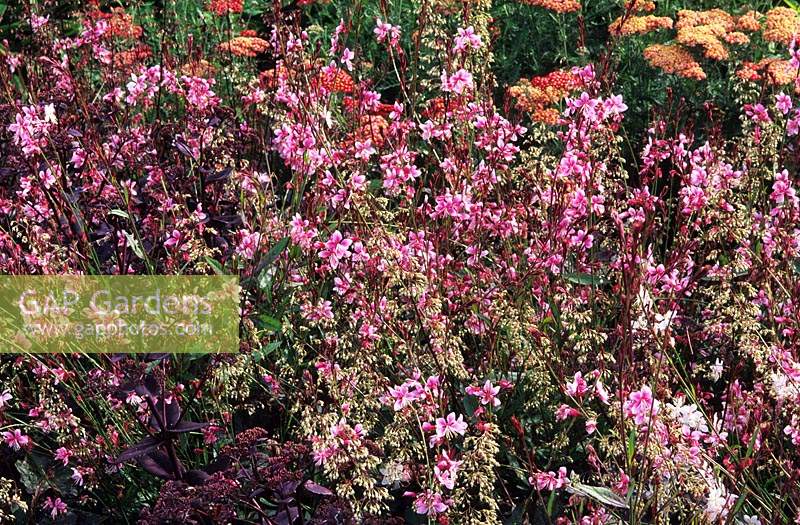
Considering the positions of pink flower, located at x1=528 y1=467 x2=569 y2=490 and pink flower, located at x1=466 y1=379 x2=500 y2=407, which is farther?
pink flower, located at x1=466 y1=379 x2=500 y2=407

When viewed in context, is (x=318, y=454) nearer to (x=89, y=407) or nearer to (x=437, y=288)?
(x=437, y=288)

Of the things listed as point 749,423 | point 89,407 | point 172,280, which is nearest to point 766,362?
point 749,423

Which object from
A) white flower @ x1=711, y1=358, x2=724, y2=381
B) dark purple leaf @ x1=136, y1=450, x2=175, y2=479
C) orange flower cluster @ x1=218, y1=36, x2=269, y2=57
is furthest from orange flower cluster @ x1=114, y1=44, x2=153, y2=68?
white flower @ x1=711, y1=358, x2=724, y2=381

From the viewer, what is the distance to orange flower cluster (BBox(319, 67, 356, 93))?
10.5 feet

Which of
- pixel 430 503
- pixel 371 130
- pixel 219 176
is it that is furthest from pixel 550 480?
pixel 219 176

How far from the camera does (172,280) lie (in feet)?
8.38

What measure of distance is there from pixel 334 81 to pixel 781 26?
6.17 ft

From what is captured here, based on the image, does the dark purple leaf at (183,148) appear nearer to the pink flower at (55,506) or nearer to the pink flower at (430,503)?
the pink flower at (55,506)

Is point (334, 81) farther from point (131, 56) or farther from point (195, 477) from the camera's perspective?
point (195, 477)

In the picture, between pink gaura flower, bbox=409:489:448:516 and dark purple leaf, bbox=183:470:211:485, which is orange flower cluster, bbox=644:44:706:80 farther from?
dark purple leaf, bbox=183:470:211:485

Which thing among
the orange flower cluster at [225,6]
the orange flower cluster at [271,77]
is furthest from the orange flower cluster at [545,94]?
the orange flower cluster at [225,6]

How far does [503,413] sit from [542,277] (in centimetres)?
34

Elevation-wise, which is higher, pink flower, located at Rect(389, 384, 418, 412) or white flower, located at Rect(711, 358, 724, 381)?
pink flower, located at Rect(389, 384, 418, 412)
